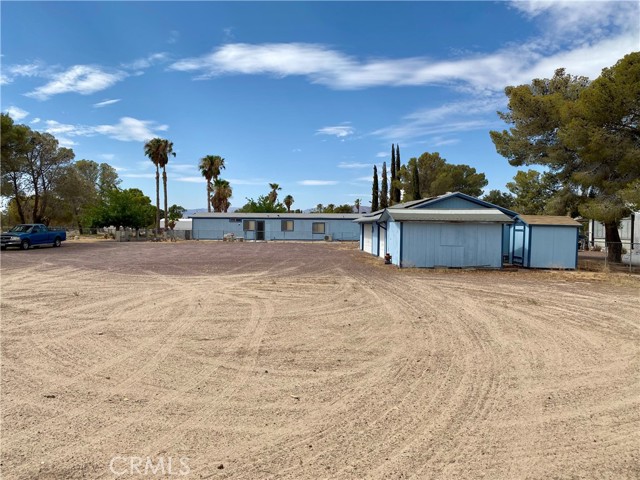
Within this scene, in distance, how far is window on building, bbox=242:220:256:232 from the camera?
4759 cm

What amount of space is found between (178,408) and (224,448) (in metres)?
1.06

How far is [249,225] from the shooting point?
156 feet

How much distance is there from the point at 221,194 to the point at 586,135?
198ft

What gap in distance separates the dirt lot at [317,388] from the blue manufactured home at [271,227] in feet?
120

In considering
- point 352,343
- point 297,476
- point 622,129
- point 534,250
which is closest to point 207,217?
point 534,250

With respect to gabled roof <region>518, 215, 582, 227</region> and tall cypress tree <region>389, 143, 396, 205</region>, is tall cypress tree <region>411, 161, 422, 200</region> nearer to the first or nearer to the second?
tall cypress tree <region>389, 143, 396, 205</region>

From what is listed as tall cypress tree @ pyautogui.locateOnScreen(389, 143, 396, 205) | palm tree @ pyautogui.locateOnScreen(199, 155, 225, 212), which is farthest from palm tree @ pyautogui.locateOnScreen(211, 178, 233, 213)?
tall cypress tree @ pyautogui.locateOnScreen(389, 143, 396, 205)

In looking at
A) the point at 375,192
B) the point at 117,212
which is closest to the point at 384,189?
the point at 375,192

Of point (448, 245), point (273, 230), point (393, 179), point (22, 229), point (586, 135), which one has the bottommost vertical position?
point (448, 245)

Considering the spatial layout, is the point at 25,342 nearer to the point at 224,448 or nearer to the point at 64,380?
the point at 64,380

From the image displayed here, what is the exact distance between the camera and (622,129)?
18.9 m

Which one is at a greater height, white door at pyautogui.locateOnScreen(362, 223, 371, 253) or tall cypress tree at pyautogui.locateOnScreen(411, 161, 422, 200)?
tall cypress tree at pyautogui.locateOnScreen(411, 161, 422, 200)

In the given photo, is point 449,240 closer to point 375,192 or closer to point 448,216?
point 448,216

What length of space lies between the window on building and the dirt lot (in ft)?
120
